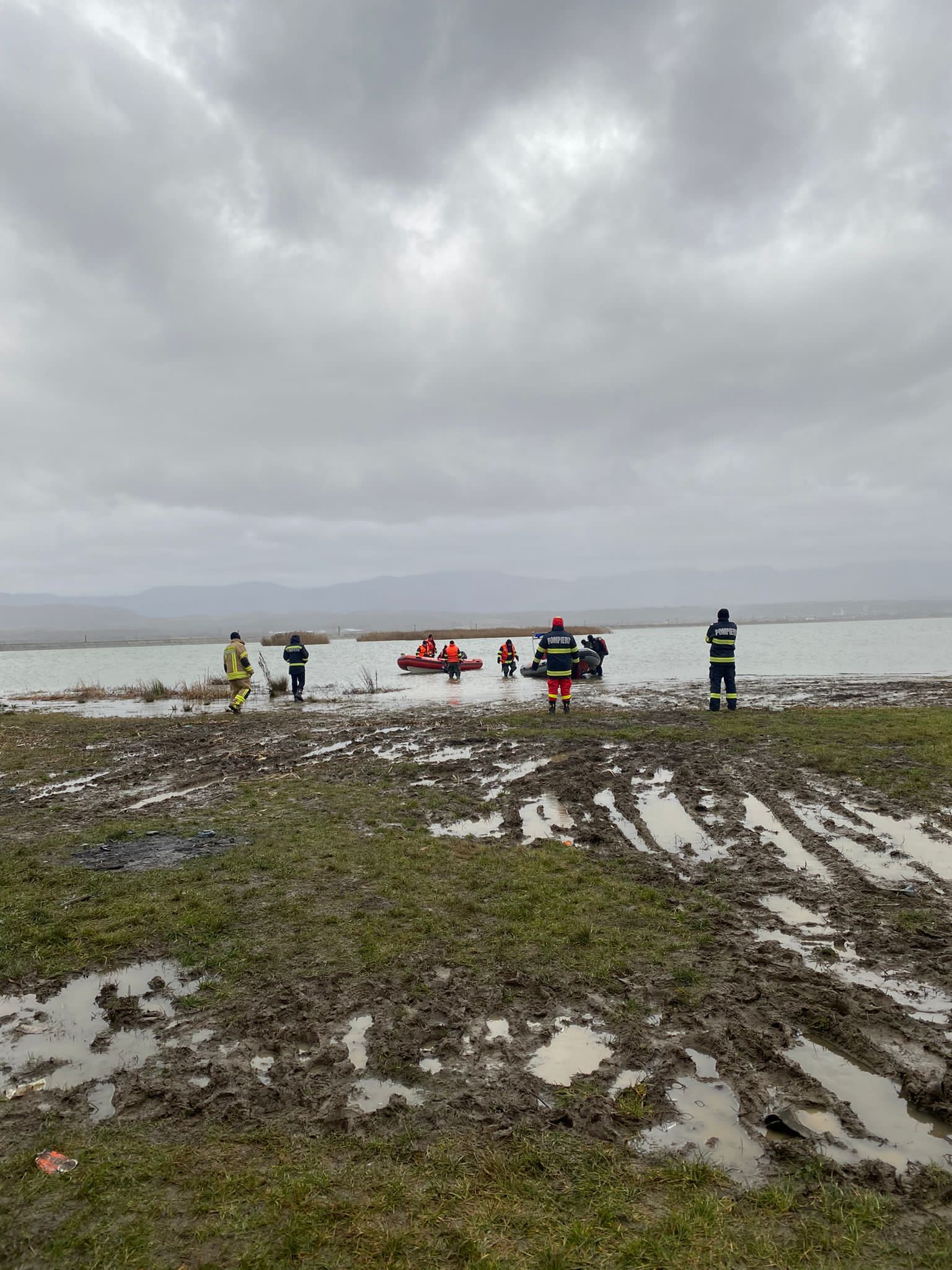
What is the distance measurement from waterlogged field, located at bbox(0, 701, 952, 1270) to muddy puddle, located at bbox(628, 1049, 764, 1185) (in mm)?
13

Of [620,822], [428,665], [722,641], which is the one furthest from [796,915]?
[428,665]

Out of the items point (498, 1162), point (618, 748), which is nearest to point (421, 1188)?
point (498, 1162)

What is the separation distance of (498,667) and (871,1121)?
3333 centimetres

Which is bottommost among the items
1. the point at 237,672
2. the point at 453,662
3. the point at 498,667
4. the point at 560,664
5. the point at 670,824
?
the point at 670,824

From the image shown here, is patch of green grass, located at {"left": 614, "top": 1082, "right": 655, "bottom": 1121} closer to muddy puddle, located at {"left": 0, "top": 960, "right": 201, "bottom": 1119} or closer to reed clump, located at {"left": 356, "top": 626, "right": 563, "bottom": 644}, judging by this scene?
muddy puddle, located at {"left": 0, "top": 960, "right": 201, "bottom": 1119}

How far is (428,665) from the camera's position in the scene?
1266 inches

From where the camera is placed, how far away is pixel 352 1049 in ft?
12.0

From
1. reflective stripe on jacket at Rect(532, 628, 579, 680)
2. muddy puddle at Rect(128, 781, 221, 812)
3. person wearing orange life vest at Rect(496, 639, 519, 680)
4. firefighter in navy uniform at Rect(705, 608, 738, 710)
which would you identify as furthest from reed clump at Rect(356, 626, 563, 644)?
muddy puddle at Rect(128, 781, 221, 812)

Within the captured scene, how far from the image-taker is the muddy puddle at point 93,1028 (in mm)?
3535

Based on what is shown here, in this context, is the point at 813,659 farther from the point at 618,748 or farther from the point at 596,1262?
the point at 596,1262

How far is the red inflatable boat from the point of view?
105ft

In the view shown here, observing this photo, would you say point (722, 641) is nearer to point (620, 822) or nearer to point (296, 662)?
point (620, 822)

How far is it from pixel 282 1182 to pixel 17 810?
7778 millimetres

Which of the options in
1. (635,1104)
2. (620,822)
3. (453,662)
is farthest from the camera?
(453,662)
